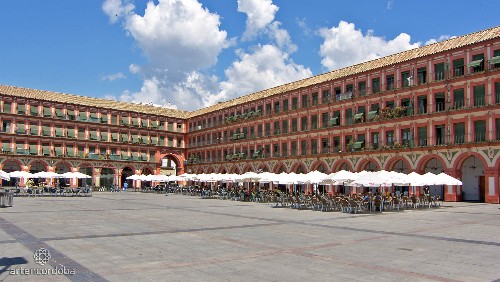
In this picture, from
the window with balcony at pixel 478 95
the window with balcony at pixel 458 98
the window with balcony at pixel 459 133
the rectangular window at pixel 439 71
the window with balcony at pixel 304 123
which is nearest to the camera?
the window with balcony at pixel 478 95

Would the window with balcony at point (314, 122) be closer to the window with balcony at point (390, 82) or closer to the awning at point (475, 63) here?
the window with balcony at point (390, 82)

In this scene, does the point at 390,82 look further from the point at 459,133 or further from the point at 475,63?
the point at 459,133

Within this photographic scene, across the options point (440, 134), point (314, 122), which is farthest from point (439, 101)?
point (314, 122)

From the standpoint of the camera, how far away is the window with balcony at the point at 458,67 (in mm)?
38406

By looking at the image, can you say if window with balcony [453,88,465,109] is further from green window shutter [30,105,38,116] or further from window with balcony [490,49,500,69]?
green window shutter [30,105,38,116]

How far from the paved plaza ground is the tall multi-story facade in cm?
2114

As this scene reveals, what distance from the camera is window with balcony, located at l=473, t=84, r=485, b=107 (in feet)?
120

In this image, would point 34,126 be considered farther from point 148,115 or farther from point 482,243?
point 482,243

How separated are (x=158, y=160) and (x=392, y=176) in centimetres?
5442

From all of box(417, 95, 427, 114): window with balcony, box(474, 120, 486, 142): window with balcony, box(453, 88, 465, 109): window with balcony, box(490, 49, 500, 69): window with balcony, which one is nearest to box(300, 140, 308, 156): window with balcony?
box(417, 95, 427, 114): window with balcony

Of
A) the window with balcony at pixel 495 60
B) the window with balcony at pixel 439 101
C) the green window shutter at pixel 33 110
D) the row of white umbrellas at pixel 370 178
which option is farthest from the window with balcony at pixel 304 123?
the green window shutter at pixel 33 110

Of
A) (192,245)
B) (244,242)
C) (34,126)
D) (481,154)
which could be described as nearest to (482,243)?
(244,242)

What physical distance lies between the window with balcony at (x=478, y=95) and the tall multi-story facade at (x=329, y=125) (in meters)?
0.09

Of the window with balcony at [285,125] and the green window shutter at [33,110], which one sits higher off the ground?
the green window shutter at [33,110]
